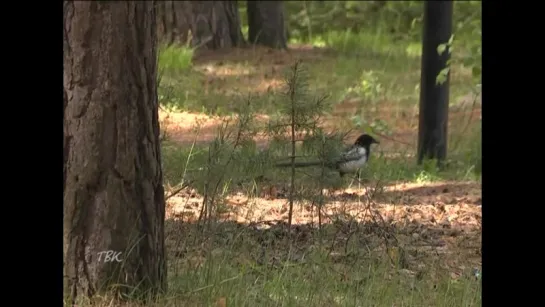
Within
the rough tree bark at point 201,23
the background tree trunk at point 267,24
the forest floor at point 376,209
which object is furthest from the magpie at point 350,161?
the background tree trunk at point 267,24

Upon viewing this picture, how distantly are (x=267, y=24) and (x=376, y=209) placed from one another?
8.61m

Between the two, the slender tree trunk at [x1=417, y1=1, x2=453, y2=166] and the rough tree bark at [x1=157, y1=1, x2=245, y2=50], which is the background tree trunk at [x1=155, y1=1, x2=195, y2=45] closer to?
the rough tree bark at [x1=157, y1=1, x2=245, y2=50]

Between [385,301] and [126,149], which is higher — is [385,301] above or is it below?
below

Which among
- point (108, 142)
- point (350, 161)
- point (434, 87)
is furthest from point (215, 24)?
point (108, 142)

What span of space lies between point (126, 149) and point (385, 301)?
51.0 inches

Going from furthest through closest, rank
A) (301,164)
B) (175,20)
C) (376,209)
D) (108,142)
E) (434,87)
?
(175,20) → (434,87) → (376,209) → (301,164) → (108,142)

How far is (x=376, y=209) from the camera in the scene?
693 cm

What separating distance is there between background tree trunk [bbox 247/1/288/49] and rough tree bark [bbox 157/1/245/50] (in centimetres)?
61

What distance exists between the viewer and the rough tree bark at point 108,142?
4.52 meters

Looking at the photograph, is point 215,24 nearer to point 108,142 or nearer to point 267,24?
point 267,24

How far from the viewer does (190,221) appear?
6.11m
